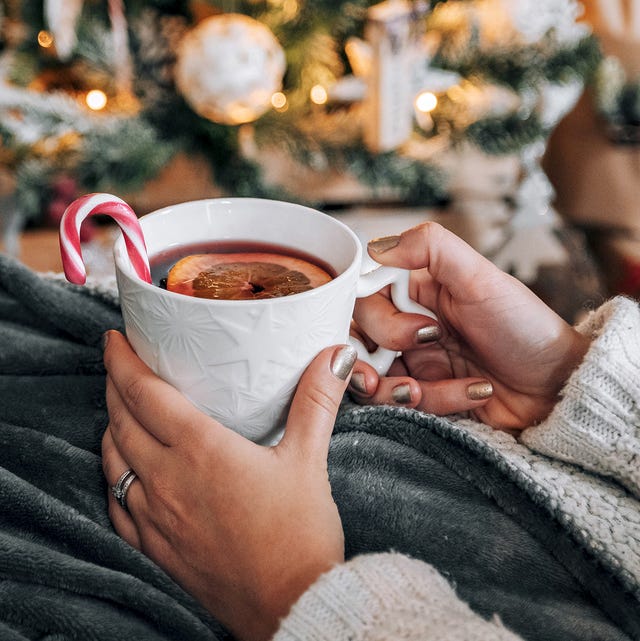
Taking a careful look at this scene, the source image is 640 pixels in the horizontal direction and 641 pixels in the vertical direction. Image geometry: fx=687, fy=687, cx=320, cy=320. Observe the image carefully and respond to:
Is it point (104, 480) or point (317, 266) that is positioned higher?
point (317, 266)

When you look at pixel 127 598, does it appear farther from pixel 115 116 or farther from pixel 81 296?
pixel 115 116

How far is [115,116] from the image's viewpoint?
1395 mm

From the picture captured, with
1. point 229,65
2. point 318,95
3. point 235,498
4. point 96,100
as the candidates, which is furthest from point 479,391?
point 96,100

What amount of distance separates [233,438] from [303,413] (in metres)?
0.05

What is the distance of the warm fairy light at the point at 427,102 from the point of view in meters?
1.50

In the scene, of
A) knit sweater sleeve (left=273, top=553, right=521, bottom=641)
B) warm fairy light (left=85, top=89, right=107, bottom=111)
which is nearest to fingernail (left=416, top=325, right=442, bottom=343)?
knit sweater sleeve (left=273, top=553, right=521, bottom=641)

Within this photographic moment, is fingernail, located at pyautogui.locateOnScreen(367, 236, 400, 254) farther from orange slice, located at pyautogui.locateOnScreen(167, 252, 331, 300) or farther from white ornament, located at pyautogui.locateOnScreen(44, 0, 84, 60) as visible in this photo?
white ornament, located at pyautogui.locateOnScreen(44, 0, 84, 60)

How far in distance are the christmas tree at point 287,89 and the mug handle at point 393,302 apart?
755 mm

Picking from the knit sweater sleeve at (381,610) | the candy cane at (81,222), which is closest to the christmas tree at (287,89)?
the candy cane at (81,222)

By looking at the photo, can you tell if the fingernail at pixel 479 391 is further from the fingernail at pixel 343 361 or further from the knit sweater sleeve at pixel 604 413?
the fingernail at pixel 343 361

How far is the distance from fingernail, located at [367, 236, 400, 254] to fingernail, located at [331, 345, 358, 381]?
0.40 ft

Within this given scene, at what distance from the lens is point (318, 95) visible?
1.48 metres

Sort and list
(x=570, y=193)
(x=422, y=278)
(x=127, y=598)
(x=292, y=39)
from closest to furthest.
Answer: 1. (x=127, y=598)
2. (x=422, y=278)
3. (x=292, y=39)
4. (x=570, y=193)

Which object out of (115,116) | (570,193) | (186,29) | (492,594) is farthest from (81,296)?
(570,193)
